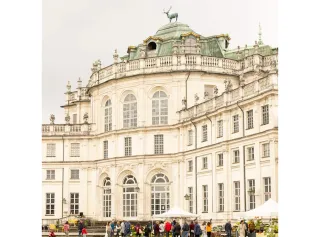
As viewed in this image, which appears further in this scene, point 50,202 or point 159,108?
point 50,202

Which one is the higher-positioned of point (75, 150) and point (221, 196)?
point (75, 150)

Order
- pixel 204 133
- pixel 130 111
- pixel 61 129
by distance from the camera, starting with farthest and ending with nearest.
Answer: pixel 61 129 → pixel 130 111 → pixel 204 133

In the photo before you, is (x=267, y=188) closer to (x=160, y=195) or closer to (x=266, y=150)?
(x=266, y=150)

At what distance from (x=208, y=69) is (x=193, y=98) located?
183cm

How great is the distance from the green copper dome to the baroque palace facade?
0.06 m

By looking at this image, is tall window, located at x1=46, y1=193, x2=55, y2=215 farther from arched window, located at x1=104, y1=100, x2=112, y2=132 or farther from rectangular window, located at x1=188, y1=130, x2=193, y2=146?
rectangular window, located at x1=188, y1=130, x2=193, y2=146

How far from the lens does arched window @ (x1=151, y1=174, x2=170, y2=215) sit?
35969 mm

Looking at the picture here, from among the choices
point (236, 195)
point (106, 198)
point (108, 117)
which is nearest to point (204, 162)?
point (236, 195)

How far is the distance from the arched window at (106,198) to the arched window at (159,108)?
16.8ft

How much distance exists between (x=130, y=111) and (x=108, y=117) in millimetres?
2083

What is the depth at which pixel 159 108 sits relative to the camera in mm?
36875
